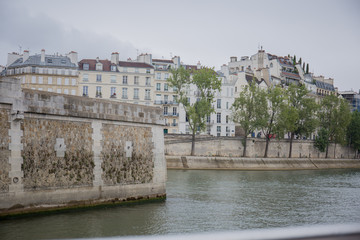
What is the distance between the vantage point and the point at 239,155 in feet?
150

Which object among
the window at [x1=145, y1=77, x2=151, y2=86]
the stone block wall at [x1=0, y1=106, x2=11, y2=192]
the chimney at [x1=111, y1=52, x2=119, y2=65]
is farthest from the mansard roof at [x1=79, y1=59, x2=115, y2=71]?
the stone block wall at [x1=0, y1=106, x2=11, y2=192]

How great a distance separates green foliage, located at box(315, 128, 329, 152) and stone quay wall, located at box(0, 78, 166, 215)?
40569 mm

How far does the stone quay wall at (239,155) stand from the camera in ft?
131

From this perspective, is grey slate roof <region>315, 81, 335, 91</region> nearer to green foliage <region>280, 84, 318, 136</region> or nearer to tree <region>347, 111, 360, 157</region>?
tree <region>347, 111, 360, 157</region>

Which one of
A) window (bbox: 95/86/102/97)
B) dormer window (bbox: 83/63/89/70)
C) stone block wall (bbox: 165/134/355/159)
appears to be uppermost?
dormer window (bbox: 83/63/89/70)

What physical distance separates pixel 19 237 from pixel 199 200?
927 centimetres

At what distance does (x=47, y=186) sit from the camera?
488 inches

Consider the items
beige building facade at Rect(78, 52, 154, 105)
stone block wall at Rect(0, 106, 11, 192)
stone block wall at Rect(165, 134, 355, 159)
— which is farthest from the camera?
beige building facade at Rect(78, 52, 154, 105)

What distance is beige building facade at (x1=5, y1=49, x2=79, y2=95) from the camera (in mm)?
48188

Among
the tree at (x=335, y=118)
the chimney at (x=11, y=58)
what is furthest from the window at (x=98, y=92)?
the tree at (x=335, y=118)

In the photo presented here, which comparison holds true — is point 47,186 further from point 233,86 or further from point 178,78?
point 233,86

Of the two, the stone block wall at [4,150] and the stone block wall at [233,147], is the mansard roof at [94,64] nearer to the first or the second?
the stone block wall at [233,147]

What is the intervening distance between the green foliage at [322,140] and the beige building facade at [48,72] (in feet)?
A: 102

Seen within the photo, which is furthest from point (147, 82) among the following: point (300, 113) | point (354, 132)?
point (354, 132)
